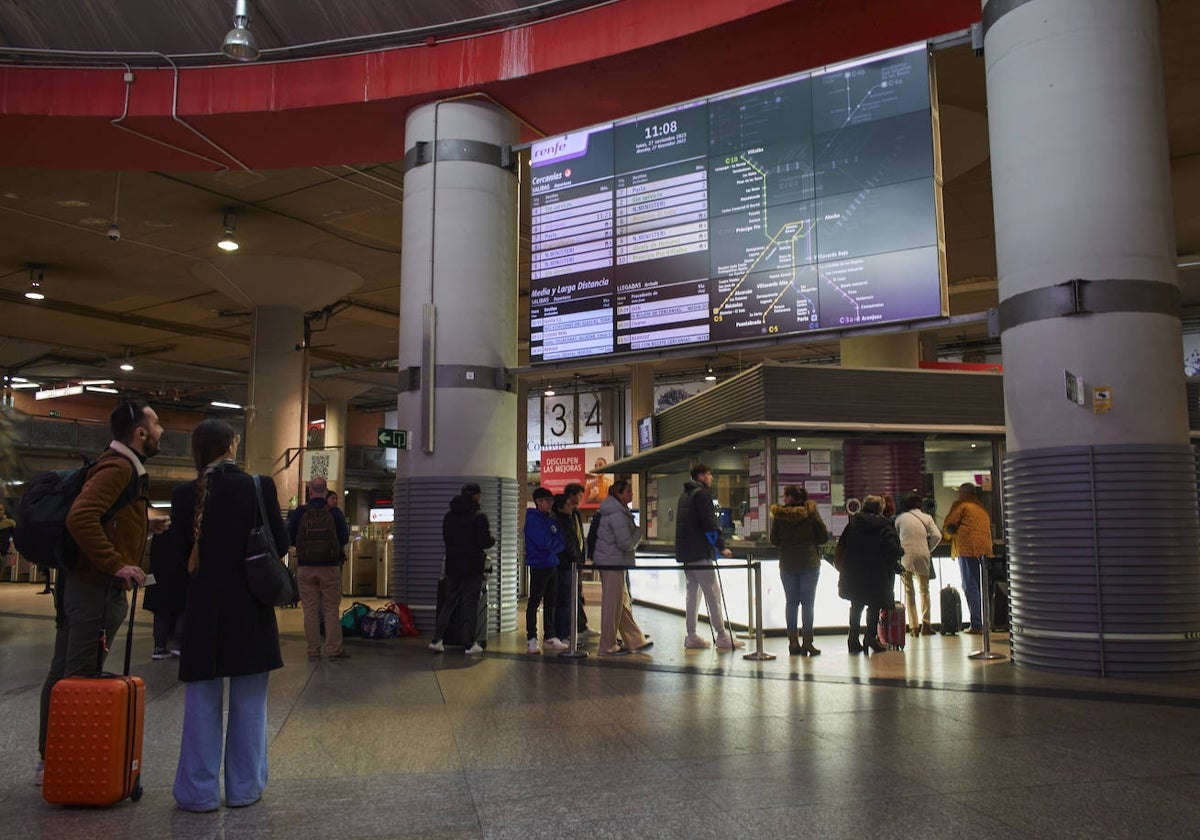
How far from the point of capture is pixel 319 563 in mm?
8859

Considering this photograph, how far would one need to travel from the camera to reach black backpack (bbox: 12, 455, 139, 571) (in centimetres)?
427

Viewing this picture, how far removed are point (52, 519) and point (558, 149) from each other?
7896 millimetres

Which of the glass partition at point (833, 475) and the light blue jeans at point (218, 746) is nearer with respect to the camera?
the light blue jeans at point (218, 746)

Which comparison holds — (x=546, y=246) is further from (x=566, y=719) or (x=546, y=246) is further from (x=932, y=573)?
(x=566, y=719)

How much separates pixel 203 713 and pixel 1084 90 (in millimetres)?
7428

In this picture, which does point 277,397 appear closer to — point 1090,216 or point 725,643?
point 725,643

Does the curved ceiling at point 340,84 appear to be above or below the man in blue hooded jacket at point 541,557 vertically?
above

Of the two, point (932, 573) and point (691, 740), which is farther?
point (932, 573)

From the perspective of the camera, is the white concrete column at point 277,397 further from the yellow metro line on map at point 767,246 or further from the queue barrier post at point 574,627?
the yellow metro line on map at point 767,246

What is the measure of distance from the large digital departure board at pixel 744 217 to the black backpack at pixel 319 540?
322 centimetres

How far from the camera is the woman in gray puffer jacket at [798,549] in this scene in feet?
30.0

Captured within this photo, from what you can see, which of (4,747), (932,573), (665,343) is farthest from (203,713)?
(932,573)

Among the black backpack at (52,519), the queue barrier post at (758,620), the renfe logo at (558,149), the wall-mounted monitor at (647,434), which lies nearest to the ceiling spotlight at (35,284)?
the wall-mounted monitor at (647,434)

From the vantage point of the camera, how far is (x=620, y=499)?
9.61 metres
